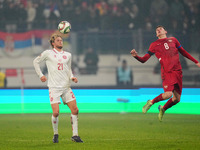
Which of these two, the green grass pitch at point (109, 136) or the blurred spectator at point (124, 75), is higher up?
the blurred spectator at point (124, 75)

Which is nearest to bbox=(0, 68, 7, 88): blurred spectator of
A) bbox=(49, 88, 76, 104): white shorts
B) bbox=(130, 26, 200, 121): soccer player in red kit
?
bbox=(130, 26, 200, 121): soccer player in red kit

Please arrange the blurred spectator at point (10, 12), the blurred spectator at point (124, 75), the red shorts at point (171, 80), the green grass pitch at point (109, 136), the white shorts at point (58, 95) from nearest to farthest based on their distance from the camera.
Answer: the green grass pitch at point (109, 136) → the white shorts at point (58, 95) → the red shorts at point (171, 80) → the blurred spectator at point (124, 75) → the blurred spectator at point (10, 12)

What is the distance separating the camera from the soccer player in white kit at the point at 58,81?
8789mm

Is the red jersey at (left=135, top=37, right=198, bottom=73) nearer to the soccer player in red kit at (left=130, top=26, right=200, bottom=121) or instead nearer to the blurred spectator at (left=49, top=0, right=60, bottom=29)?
the soccer player in red kit at (left=130, top=26, right=200, bottom=121)

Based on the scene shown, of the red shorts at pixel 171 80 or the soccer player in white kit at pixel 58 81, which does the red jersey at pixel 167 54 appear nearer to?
the red shorts at pixel 171 80

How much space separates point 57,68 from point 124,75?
38.9 ft

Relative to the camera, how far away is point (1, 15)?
76.9 ft

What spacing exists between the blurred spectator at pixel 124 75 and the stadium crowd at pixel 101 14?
2.61 metres

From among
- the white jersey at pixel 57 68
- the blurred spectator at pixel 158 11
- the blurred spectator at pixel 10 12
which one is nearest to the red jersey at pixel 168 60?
the white jersey at pixel 57 68

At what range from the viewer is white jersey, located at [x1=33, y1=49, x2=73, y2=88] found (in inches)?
348

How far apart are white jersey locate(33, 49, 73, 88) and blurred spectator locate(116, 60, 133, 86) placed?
11644 millimetres

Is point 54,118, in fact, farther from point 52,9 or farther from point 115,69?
point 52,9

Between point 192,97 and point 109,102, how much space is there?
133 inches

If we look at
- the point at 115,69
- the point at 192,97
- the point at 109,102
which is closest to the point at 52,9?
the point at 115,69
